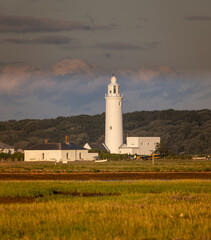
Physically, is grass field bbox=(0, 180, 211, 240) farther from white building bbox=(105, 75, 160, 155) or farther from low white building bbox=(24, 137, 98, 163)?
white building bbox=(105, 75, 160, 155)

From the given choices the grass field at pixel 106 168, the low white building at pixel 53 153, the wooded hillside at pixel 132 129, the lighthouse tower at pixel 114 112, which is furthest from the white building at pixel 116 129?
the wooded hillside at pixel 132 129

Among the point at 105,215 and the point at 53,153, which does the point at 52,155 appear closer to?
the point at 53,153

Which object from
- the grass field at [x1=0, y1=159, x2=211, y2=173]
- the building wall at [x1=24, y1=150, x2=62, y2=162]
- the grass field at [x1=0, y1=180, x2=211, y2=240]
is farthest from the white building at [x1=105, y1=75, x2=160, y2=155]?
the grass field at [x1=0, y1=180, x2=211, y2=240]

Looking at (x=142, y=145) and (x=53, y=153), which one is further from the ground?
(x=142, y=145)

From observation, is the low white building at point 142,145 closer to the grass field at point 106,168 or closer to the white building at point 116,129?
the white building at point 116,129

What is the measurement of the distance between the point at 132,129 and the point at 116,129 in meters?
85.6

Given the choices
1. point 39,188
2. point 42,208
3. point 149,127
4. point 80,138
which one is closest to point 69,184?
point 39,188

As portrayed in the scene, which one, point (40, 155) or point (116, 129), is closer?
point (40, 155)

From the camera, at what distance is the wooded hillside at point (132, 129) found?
5413 inches

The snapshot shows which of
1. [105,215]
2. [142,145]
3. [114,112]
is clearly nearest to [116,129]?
[114,112]

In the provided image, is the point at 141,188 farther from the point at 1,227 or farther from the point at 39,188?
the point at 1,227

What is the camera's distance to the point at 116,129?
287ft

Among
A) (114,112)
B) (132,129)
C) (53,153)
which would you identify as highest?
(132,129)

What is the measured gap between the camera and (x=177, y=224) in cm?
1956
